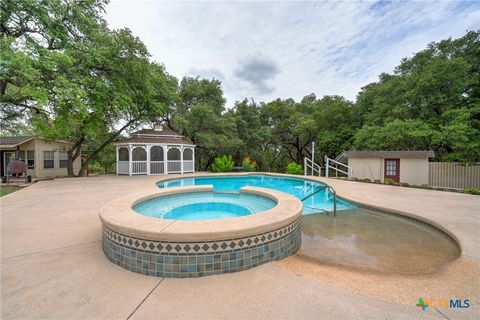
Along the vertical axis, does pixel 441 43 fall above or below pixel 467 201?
above

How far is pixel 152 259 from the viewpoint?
246 centimetres

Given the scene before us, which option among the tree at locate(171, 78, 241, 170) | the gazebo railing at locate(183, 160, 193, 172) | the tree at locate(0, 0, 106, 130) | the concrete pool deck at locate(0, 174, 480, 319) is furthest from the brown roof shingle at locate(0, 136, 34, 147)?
the concrete pool deck at locate(0, 174, 480, 319)

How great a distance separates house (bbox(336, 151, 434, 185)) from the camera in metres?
11.0

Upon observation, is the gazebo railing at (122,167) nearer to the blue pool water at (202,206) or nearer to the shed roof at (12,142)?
the shed roof at (12,142)

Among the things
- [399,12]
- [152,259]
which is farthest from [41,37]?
[399,12]

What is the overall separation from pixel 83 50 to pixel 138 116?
175 inches

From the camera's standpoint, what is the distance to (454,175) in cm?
1030

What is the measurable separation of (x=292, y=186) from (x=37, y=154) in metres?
16.8

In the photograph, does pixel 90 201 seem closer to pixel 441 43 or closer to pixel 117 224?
pixel 117 224

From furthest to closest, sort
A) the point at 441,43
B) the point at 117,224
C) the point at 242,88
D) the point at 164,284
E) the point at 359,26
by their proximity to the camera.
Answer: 1. the point at 242,88
2. the point at 441,43
3. the point at 359,26
4. the point at 117,224
5. the point at 164,284

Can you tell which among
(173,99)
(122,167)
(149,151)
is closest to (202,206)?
(149,151)

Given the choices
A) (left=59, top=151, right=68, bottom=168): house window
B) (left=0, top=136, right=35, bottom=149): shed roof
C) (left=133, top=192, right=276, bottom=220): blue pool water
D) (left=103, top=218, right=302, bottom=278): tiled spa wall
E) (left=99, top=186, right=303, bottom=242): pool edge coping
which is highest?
(left=0, top=136, right=35, bottom=149): shed roof

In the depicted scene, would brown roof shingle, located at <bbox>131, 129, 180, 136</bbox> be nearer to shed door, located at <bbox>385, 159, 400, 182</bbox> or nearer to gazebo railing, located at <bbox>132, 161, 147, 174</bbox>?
gazebo railing, located at <bbox>132, 161, 147, 174</bbox>

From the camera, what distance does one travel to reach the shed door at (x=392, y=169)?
11.5m
